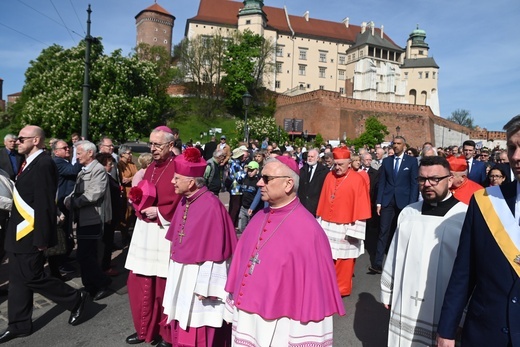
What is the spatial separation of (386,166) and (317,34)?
259 feet

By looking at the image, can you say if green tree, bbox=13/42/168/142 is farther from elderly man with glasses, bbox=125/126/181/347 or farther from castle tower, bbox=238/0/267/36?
castle tower, bbox=238/0/267/36

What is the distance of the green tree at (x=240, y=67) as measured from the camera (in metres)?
55.8

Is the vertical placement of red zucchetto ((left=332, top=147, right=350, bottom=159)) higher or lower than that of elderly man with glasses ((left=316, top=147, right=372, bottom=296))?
higher

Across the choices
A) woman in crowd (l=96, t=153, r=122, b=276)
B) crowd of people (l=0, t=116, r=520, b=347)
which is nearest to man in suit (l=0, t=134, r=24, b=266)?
woman in crowd (l=96, t=153, r=122, b=276)

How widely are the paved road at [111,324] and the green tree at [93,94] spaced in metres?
27.1

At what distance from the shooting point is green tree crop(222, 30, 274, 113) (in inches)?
2199

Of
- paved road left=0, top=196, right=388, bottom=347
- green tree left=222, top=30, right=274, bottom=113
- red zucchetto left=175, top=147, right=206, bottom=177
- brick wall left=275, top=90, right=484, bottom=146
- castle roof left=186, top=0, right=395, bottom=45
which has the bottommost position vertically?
paved road left=0, top=196, right=388, bottom=347

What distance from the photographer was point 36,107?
1264 inches

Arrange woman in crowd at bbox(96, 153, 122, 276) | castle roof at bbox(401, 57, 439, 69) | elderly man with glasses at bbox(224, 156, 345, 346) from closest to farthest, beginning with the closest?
elderly man with glasses at bbox(224, 156, 345, 346) → woman in crowd at bbox(96, 153, 122, 276) → castle roof at bbox(401, 57, 439, 69)

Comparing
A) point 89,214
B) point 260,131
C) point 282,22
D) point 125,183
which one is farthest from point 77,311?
point 282,22

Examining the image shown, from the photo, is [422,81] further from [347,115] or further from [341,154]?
[341,154]

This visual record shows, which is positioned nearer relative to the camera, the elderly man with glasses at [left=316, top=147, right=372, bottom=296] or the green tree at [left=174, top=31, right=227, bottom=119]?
the elderly man with glasses at [left=316, top=147, right=372, bottom=296]

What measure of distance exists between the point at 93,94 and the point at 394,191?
A: 3145cm

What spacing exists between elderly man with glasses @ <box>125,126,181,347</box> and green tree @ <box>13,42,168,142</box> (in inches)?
1109
